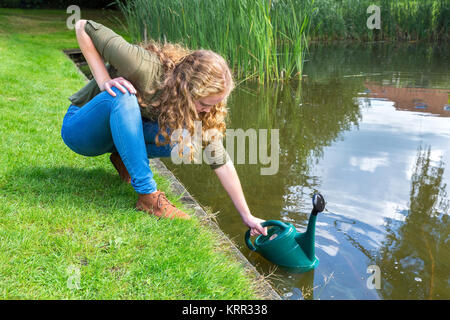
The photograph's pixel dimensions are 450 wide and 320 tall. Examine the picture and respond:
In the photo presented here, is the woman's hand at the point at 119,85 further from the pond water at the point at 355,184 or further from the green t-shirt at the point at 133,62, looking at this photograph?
the pond water at the point at 355,184

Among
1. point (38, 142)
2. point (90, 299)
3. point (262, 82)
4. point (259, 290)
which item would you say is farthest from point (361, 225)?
point (262, 82)

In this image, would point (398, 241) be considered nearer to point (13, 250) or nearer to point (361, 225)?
point (361, 225)

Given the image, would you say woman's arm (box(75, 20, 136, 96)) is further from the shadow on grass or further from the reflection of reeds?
the reflection of reeds

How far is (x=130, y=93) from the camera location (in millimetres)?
2059

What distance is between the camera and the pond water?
2018mm

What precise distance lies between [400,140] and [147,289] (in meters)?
3.10

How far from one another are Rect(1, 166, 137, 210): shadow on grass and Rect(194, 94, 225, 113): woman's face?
2.10 ft

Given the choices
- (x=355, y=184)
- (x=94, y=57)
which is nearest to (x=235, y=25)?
(x=355, y=184)

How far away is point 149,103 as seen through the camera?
213 cm

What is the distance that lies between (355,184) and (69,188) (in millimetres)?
1904

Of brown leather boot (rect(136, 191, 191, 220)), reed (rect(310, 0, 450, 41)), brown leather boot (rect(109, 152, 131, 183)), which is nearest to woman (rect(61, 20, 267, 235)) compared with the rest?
brown leather boot (rect(136, 191, 191, 220))

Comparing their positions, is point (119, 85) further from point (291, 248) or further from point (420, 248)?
point (420, 248)

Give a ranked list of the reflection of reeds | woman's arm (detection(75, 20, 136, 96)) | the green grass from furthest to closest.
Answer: the reflection of reeds < woman's arm (detection(75, 20, 136, 96)) < the green grass

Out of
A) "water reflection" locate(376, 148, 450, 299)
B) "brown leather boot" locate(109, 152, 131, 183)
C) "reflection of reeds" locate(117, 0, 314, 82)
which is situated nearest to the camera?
"water reflection" locate(376, 148, 450, 299)
